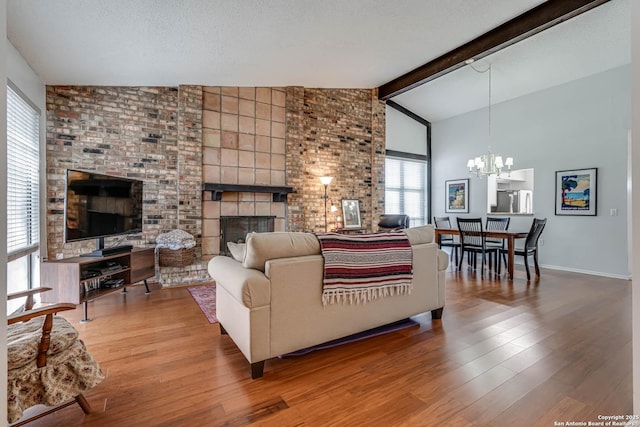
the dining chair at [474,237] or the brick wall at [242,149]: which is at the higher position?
the brick wall at [242,149]

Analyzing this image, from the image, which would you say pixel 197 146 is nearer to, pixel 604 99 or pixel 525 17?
pixel 525 17

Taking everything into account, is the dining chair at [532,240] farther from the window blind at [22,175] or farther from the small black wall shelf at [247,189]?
the window blind at [22,175]

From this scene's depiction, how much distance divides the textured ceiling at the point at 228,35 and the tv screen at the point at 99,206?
4.60ft

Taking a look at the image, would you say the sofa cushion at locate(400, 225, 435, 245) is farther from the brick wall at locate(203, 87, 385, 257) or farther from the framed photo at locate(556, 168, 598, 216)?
the framed photo at locate(556, 168, 598, 216)

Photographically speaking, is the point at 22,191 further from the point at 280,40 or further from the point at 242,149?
the point at 280,40

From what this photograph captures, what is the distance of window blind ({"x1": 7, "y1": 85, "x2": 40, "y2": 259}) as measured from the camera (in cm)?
287

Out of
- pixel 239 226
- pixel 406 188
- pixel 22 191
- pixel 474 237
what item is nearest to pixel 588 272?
pixel 474 237

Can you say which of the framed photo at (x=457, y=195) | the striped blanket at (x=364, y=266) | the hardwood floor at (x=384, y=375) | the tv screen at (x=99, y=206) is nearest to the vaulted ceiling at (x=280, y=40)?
the tv screen at (x=99, y=206)

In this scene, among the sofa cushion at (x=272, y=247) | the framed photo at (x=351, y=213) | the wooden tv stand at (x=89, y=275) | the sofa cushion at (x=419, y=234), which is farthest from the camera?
the framed photo at (x=351, y=213)

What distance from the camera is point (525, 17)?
12.0 feet

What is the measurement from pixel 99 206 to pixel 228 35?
2362 mm

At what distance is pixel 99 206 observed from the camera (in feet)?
10.3

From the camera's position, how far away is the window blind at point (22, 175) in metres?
2.87

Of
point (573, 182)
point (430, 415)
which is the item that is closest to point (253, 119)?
point (430, 415)
